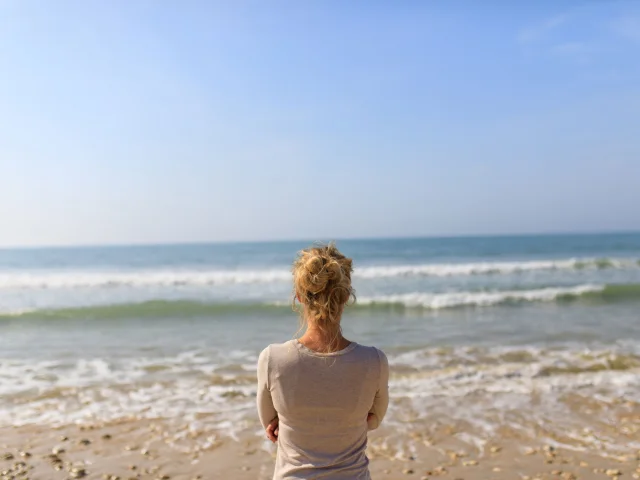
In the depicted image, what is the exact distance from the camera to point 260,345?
965 centimetres

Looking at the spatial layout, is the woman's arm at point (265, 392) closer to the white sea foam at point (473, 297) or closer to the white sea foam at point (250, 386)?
the white sea foam at point (250, 386)

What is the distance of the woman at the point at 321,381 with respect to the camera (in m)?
2.24

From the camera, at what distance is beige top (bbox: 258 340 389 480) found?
2.25 meters

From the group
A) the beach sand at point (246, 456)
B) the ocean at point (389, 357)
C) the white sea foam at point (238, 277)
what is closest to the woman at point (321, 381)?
the beach sand at point (246, 456)

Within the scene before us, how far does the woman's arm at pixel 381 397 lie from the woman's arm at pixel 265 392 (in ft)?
1.46

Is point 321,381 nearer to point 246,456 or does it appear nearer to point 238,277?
point 246,456

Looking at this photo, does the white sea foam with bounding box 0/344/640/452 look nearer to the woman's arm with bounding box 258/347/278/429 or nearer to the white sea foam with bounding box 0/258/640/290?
the woman's arm with bounding box 258/347/278/429

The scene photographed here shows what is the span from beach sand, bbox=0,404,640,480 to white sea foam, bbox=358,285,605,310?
9.89 metres

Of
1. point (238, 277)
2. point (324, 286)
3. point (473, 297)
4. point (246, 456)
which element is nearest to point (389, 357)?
point (246, 456)

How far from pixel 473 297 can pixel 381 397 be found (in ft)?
49.5

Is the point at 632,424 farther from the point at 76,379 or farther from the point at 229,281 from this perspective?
the point at 229,281

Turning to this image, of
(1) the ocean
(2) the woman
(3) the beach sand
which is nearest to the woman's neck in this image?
(2) the woman

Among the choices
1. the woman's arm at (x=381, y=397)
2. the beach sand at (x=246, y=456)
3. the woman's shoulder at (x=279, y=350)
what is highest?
the woman's shoulder at (x=279, y=350)

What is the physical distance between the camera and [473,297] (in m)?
16.8
